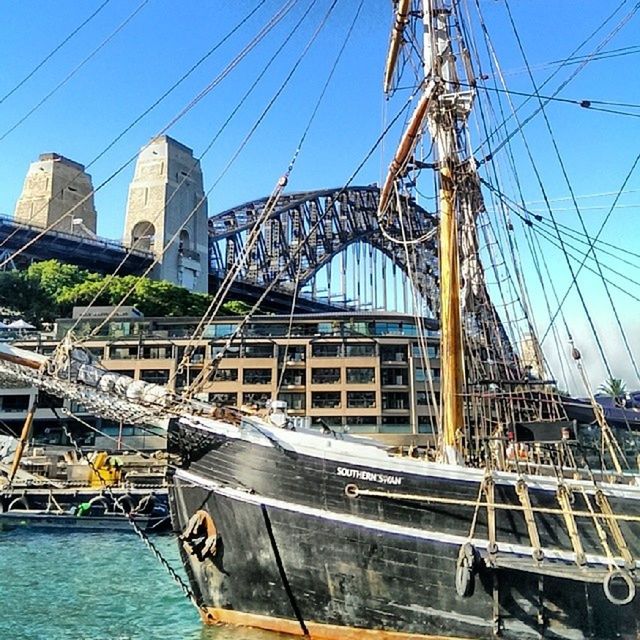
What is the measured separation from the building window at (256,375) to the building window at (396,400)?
1127 cm

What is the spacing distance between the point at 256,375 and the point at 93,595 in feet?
152

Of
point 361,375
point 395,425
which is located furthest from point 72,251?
point 395,425

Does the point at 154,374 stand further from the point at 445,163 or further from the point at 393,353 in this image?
the point at 445,163

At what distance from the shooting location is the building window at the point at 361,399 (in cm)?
6369

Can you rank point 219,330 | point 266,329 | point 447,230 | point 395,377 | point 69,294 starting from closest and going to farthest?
1. point 447,230
2. point 395,377
3. point 266,329
4. point 219,330
5. point 69,294

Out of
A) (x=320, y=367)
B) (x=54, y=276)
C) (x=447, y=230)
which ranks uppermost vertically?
(x=54, y=276)

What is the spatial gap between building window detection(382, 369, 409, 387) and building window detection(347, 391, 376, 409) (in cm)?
187

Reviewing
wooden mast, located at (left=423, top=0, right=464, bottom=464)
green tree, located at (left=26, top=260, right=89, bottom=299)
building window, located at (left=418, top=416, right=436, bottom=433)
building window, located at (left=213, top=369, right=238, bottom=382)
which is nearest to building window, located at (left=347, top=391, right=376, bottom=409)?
building window, located at (left=418, top=416, right=436, bottom=433)

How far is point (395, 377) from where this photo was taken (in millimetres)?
64938

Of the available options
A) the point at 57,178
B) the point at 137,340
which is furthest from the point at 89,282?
the point at 57,178

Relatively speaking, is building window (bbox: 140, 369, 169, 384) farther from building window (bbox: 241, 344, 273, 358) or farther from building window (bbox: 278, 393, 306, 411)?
building window (bbox: 278, 393, 306, 411)

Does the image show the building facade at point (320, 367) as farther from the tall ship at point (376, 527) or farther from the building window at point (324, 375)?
the tall ship at point (376, 527)

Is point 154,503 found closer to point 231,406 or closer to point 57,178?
point 231,406

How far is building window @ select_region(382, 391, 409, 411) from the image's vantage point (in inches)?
2532
